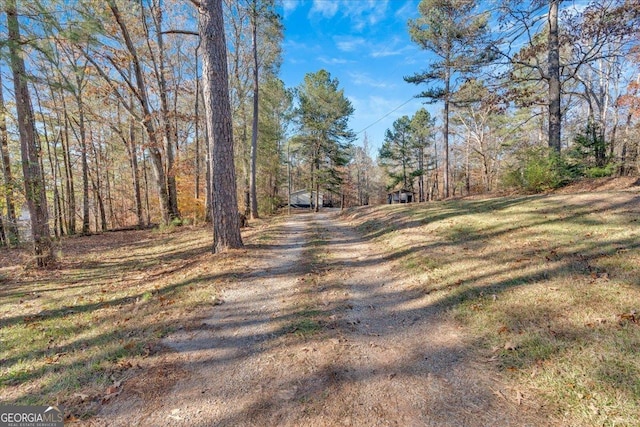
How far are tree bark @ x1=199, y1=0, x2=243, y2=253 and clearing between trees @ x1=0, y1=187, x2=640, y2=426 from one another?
1.40 meters

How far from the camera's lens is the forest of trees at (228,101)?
6.04 meters

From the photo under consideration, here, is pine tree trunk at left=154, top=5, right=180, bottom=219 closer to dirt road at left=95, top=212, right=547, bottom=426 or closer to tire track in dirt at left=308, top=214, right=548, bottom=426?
dirt road at left=95, top=212, right=547, bottom=426

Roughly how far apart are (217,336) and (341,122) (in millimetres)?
23290

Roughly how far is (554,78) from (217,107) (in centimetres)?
1111

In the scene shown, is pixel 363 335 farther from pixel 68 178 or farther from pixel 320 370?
pixel 68 178

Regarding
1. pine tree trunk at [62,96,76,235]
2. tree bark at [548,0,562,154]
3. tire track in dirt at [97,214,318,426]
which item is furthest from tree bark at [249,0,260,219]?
tree bark at [548,0,562,154]

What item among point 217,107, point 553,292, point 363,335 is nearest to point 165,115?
point 217,107

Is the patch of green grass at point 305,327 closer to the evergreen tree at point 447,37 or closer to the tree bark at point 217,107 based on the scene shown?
the tree bark at point 217,107

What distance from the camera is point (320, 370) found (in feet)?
8.13

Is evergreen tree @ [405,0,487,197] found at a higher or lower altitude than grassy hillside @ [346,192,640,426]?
higher

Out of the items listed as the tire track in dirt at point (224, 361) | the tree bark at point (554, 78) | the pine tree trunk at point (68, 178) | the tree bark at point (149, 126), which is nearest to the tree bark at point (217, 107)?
the tire track in dirt at point (224, 361)

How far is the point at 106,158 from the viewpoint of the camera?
64.4ft

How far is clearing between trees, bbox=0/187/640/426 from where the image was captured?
205 cm

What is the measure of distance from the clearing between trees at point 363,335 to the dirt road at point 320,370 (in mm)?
14
